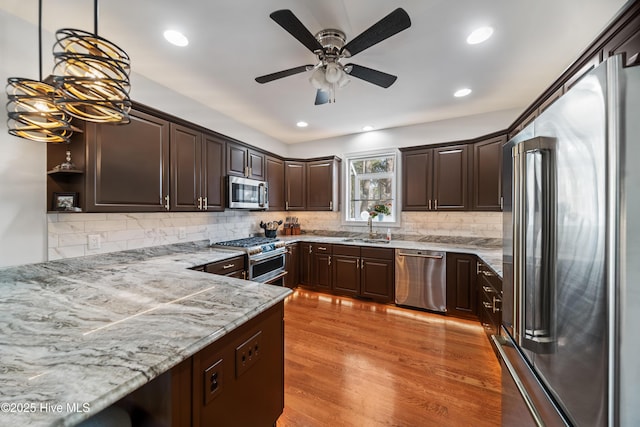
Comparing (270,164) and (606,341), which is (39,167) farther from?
(606,341)

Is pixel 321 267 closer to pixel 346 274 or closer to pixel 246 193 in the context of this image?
pixel 346 274

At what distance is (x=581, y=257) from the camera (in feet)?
2.20

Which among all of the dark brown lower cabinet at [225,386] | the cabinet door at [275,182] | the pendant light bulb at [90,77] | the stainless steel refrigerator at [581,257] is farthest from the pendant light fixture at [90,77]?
the cabinet door at [275,182]

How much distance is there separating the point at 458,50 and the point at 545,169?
178cm

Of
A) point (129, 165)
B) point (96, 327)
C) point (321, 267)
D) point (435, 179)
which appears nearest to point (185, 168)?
point (129, 165)

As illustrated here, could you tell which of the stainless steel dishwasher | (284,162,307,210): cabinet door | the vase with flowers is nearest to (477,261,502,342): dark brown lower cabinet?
the stainless steel dishwasher

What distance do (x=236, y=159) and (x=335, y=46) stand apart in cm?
198

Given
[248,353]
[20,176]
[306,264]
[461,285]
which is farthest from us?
[306,264]

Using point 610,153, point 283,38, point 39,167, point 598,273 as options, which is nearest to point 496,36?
point 283,38

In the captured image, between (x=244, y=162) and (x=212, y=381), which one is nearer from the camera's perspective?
(x=212, y=381)

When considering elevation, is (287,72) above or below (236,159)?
above

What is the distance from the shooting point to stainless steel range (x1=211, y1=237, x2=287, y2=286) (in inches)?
114

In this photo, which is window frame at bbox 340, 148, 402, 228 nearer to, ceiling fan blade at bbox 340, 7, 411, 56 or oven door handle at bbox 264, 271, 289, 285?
oven door handle at bbox 264, 271, 289, 285

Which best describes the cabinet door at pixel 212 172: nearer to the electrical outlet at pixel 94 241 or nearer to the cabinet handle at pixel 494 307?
the electrical outlet at pixel 94 241
